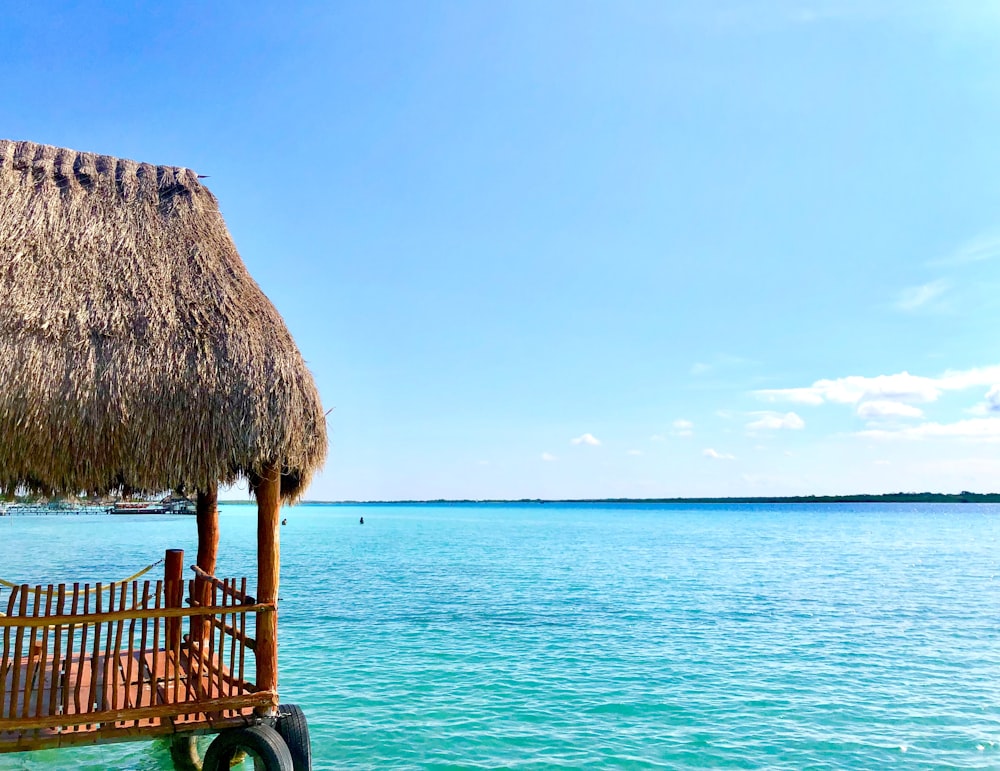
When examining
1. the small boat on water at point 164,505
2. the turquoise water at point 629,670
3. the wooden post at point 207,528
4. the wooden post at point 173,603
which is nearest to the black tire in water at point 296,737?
the wooden post at point 173,603

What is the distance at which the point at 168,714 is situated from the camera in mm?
5332

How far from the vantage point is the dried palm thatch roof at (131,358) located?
Result: 5.58 metres

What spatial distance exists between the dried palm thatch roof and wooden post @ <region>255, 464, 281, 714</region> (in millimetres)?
195

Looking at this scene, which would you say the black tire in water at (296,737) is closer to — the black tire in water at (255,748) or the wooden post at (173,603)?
the black tire in water at (255,748)

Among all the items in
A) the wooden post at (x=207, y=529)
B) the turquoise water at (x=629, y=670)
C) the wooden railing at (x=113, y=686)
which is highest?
the wooden post at (x=207, y=529)

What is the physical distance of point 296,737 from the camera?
5.75 metres

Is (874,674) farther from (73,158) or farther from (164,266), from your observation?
(73,158)

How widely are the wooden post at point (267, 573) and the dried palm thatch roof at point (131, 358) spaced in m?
0.20

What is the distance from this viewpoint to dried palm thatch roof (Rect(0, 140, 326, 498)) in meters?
5.58

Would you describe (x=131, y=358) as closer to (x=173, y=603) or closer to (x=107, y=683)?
(x=173, y=603)

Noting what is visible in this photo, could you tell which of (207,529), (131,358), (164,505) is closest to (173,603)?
(131,358)

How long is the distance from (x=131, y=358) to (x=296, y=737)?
11.3ft

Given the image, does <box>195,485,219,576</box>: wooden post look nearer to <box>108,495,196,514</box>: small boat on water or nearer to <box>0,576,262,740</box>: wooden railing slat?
<box>108,495,196,514</box>: small boat on water

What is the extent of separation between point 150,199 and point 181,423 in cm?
311
